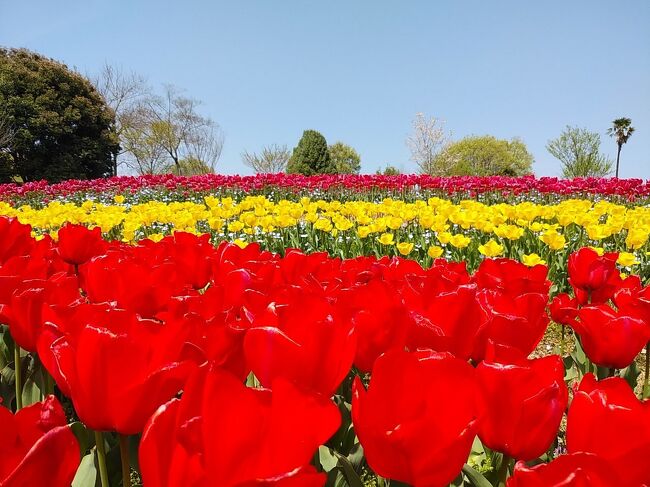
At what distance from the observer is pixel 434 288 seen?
46.8 inches

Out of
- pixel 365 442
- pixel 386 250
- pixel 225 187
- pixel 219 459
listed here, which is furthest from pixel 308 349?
pixel 225 187

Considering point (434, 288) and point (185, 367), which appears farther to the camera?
point (434, 288)

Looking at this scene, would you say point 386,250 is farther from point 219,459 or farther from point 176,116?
point 176,116

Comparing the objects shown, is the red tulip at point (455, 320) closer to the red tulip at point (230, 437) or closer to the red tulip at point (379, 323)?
the red tulip at point (379, 323)

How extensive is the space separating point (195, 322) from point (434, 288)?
1.77 feet

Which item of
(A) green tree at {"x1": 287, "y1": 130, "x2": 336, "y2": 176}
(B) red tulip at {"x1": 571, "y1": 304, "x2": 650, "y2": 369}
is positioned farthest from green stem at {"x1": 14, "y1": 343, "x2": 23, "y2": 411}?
(A) green tree at {"x1": 287, "y1": 130, "x2": 336, "y2": 176}

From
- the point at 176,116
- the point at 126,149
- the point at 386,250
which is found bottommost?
the point at 386,250

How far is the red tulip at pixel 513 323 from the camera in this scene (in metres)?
1.02

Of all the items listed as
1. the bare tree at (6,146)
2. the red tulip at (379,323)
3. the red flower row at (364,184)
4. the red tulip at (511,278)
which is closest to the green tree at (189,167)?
the bare tree at (6,146)

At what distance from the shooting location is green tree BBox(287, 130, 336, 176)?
1185 inches

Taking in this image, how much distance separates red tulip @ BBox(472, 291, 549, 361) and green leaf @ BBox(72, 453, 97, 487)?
0.74 m

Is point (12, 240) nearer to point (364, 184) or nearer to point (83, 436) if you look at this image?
point (83, 436)

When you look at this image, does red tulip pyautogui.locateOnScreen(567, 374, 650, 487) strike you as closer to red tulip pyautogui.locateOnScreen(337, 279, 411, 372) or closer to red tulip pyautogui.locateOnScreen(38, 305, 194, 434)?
red tulip pyautogui.locateOnScreen(337, 279, 411, 372)

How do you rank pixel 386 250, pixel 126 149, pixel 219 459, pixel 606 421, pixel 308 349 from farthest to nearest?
1. pixel 126 149
2. pixel 386 250
3. pixel 308 349
4. pixel 606 421
5. pixel 219 459
